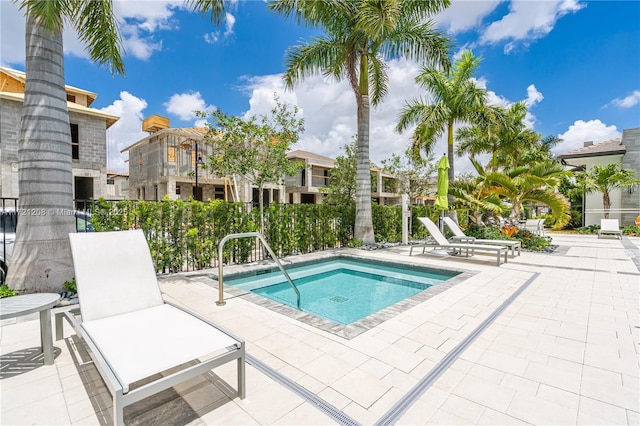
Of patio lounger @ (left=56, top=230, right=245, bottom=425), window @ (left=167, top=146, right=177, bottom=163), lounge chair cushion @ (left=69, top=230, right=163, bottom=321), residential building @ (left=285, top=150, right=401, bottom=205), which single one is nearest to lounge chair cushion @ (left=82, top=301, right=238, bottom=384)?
patio lounger @ (left=56, top=230, right=245, bottom=425)

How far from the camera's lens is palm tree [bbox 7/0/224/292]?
Result: 191 inches

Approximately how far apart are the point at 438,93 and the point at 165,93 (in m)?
20.6

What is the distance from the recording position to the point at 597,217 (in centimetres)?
2298

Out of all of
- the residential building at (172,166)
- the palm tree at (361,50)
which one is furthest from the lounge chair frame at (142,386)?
the residential building at (172,166)

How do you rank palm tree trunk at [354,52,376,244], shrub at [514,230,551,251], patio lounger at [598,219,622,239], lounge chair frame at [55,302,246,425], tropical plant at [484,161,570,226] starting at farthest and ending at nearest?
patio lounger at [598,219,622,239], shrub at [514,230,551,251], tropical plant at [484,161,570,226], palm tree trunk at [354,52,376,244], lounge chair frame at [55,302,246,425]

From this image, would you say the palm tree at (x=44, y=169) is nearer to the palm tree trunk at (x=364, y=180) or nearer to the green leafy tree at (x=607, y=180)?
the palm tree trunk at (x=364, y=180)

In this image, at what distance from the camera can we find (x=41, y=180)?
16.3 ft

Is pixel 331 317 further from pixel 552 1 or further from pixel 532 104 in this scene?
pixel 532 104

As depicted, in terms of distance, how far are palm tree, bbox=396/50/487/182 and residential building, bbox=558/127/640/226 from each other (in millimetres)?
16174

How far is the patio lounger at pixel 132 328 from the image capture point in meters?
2.21

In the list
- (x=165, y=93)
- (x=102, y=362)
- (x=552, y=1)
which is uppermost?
(x=165, y=93)

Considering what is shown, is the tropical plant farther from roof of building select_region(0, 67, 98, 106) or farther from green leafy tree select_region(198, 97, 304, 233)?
roof of building select_region(0, 67, 98, 106)

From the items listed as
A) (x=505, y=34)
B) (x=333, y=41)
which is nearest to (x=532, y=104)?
(x=505, y=34)

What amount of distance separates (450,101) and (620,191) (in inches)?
755
